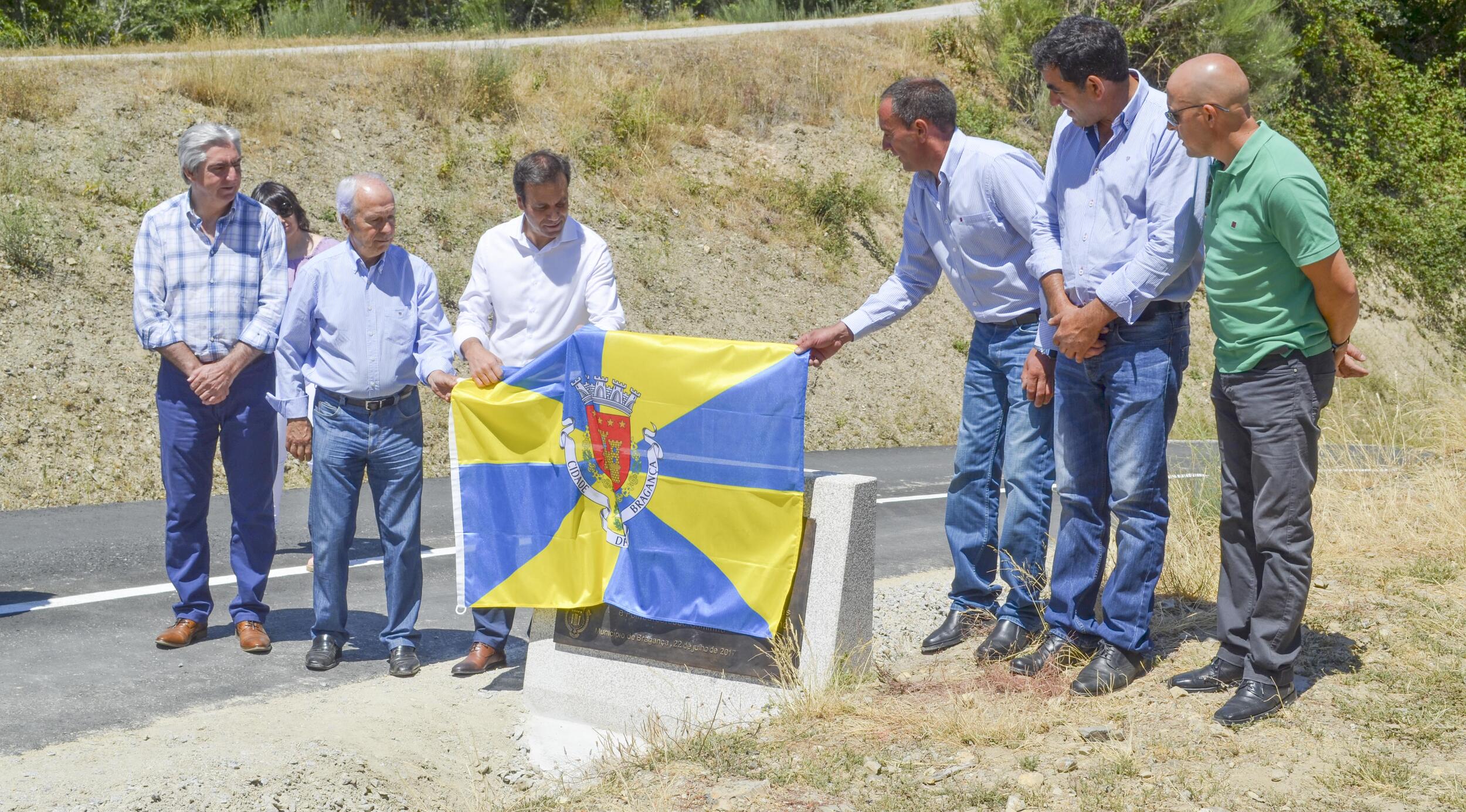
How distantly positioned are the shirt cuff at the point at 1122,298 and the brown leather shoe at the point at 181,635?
455 centimetres

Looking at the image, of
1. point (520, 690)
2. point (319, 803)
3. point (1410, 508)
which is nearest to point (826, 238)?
point (1410, 508)

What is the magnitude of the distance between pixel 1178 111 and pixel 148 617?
5.56 meters

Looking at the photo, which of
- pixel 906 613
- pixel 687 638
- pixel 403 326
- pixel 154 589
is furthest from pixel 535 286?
pixel 154 589

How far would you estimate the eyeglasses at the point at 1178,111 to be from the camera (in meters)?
4.04

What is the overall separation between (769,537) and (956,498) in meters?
0.91

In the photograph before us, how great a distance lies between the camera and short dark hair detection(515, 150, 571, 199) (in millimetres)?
5406

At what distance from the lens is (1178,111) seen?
13.5 feet

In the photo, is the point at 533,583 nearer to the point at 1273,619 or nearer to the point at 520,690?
the point at 520,690

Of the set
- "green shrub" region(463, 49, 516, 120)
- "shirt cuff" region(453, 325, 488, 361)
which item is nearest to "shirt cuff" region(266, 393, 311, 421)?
"shirt cuff" region(453, 325, 488, 361)

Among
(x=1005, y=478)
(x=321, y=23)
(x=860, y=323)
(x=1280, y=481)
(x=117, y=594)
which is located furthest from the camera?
(x=321, y=23)

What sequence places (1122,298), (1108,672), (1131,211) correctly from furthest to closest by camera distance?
(1108,672) → (1131,211) → (1122,298)

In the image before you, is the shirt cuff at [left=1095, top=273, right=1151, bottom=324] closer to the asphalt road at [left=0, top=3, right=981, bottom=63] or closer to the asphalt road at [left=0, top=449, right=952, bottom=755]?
the asphalt road at [left=0, top=449, right=952, bottom=755]

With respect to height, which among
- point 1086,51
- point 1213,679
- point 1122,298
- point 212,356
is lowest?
point 1213,679

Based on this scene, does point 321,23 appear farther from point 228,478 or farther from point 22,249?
point 228,478
